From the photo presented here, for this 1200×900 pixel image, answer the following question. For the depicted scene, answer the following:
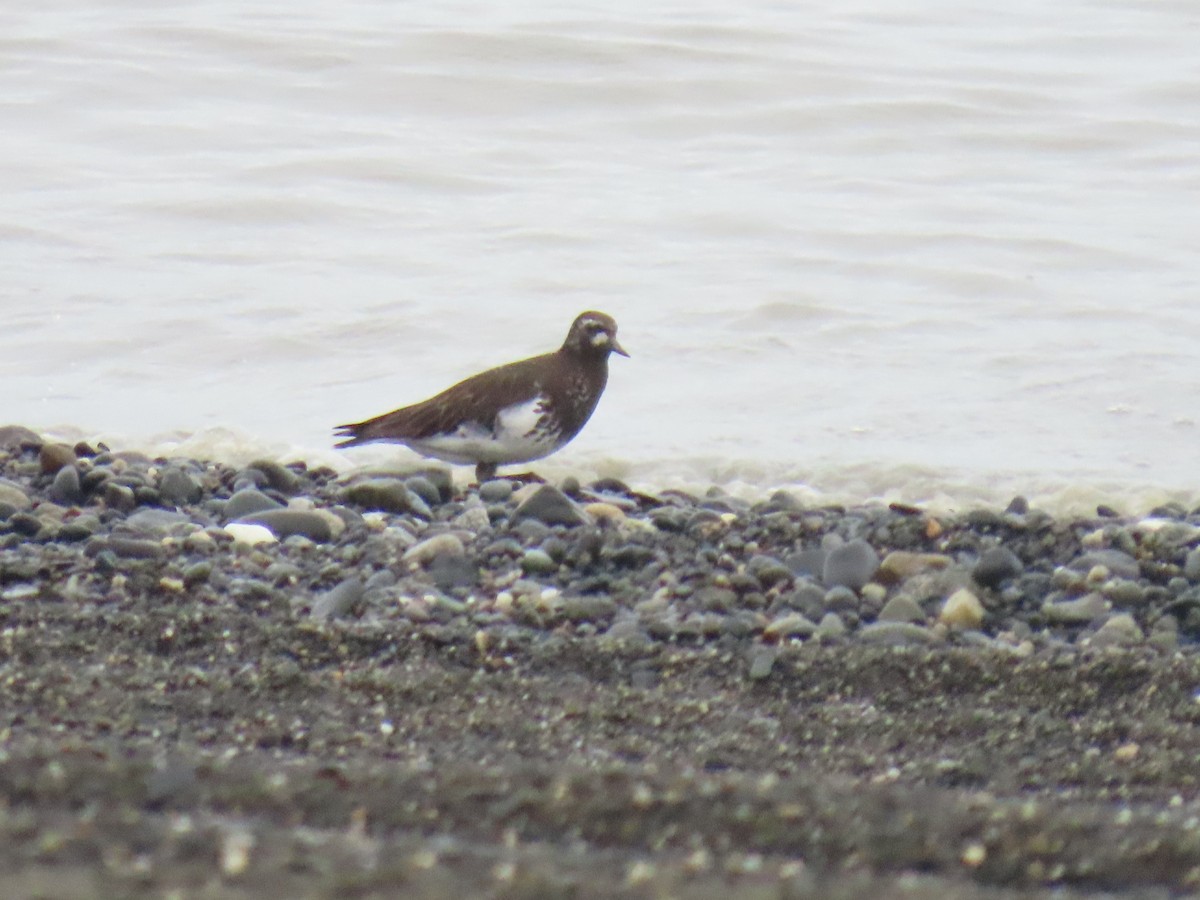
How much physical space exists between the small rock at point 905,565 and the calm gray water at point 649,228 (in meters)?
1.96

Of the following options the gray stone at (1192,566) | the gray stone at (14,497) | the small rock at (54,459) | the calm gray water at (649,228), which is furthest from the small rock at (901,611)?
the small rock at (54,459)

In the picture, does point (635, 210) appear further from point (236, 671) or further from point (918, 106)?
point (236, 671)

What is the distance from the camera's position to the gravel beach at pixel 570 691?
7.78ft

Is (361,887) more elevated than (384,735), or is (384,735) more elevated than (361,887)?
(361,887)

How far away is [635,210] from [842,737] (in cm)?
866

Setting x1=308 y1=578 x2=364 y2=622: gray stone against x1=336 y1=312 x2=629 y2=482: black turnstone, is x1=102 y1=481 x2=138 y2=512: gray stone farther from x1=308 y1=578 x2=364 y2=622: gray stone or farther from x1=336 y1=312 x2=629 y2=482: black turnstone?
x1=308 y1=578 x2=364 y2=622: gray stone

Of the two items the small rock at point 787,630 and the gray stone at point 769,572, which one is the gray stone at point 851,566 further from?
the small rock at point 787,630

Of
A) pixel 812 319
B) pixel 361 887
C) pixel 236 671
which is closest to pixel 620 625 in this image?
pixel 236 671

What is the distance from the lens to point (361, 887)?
212 centimetres

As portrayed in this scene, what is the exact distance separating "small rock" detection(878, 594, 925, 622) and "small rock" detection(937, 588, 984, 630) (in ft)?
0.20

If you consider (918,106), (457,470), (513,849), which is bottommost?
(457,470)

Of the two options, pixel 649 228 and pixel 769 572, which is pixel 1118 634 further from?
pixel 649 228

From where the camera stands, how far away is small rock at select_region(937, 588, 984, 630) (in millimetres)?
4465

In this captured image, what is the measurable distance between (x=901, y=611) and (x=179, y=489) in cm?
252
